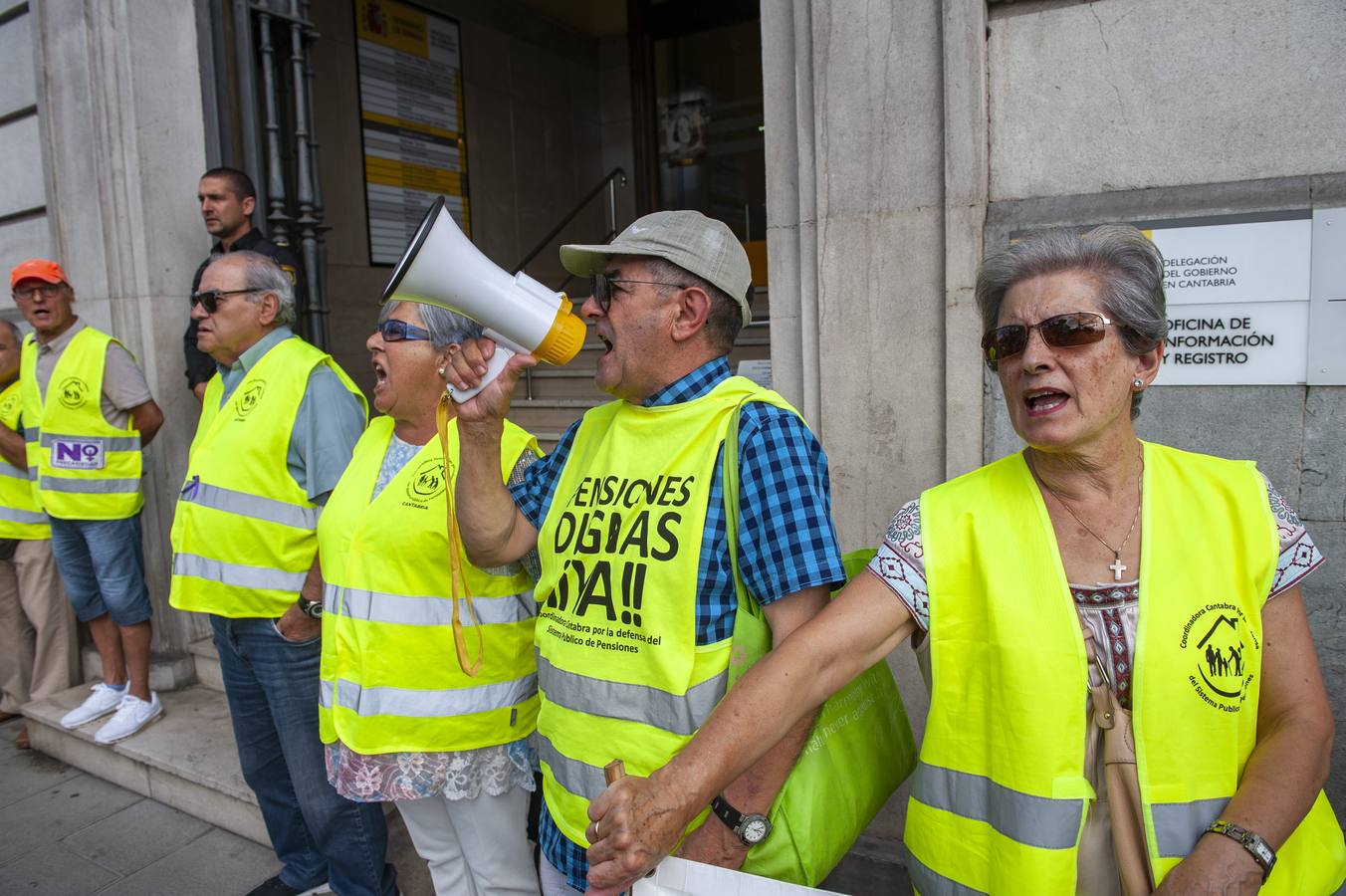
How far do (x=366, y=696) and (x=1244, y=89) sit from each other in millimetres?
2859

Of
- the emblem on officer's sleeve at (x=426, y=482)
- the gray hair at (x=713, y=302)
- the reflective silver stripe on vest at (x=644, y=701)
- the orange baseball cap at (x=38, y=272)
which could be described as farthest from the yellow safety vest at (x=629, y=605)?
the orange baseball cap at (x=38, y=272)

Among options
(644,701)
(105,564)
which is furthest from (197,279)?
(644,701)

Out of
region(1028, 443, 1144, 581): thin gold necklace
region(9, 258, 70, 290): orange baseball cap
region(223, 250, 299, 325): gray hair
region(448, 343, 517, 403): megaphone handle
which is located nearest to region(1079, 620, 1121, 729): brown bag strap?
region(1028, 443, 1144, 581): thin gold necklace

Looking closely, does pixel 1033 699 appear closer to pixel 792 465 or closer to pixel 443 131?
pixel 792 465

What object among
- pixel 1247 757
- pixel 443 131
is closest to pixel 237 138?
pixel 443 131

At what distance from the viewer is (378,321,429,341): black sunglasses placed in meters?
2.41

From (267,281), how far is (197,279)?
1.60m

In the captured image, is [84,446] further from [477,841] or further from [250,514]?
[477,841]

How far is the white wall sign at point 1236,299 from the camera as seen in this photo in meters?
2.33

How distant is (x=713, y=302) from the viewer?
6.18ft

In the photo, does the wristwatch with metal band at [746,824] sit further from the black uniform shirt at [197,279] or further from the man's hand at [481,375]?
the black uniform shirt at [197,279]

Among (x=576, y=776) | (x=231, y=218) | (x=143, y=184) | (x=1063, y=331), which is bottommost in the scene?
(x=576, y=776)

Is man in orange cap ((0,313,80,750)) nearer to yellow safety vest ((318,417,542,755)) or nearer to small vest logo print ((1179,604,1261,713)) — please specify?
yellow safety vest ((318,417,542,755))

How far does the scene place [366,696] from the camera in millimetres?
2324
